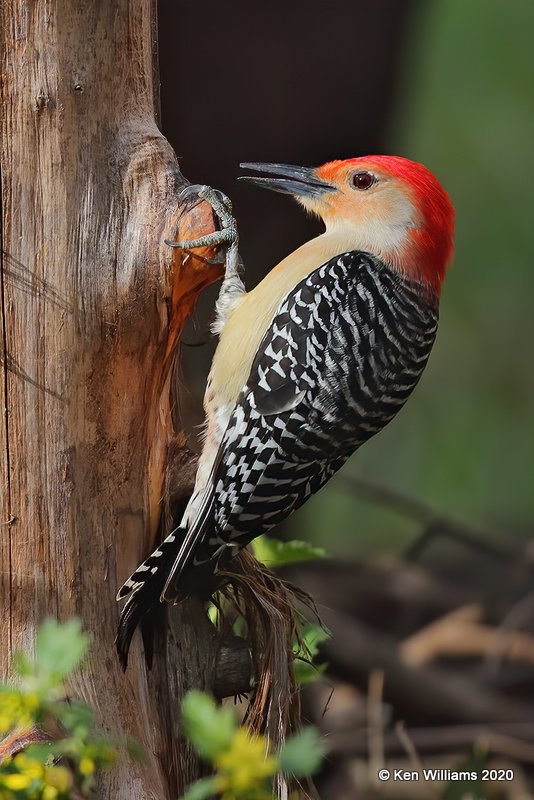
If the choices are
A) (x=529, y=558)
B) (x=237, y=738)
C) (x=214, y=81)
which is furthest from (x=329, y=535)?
(x=237, y=738)

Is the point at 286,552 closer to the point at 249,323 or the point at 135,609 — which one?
the point at 135,609

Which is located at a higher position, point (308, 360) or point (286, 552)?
point (308, 360)

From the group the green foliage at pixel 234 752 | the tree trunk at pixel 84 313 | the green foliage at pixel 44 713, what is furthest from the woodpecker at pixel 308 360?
the green foliage at pixel 234 752

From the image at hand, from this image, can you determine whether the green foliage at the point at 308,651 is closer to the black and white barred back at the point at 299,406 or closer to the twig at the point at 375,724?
the black and white barred back at the point at 299,406

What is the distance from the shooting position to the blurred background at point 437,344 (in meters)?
4.34

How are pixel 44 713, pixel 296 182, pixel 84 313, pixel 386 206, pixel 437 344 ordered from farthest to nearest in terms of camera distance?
pixel 437 344
pixel 296 182
pixel 386 206
pixel 84 313
pixel 44 713

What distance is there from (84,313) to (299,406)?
70 cm

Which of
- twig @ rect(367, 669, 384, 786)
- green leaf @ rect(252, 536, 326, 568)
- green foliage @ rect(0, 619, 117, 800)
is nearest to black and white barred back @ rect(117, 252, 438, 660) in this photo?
green leaf @ rect(252, 536, 326, 568)

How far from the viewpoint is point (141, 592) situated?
8.35ft

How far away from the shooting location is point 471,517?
20.1 ft

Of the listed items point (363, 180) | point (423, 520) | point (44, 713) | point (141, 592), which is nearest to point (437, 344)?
point (423, 520)

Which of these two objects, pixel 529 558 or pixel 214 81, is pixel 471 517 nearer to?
pixel 529 558

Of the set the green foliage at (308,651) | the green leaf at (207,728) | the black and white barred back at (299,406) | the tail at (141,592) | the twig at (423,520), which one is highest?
the green leaf at (207,728)

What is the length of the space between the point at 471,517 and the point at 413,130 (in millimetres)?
2478
